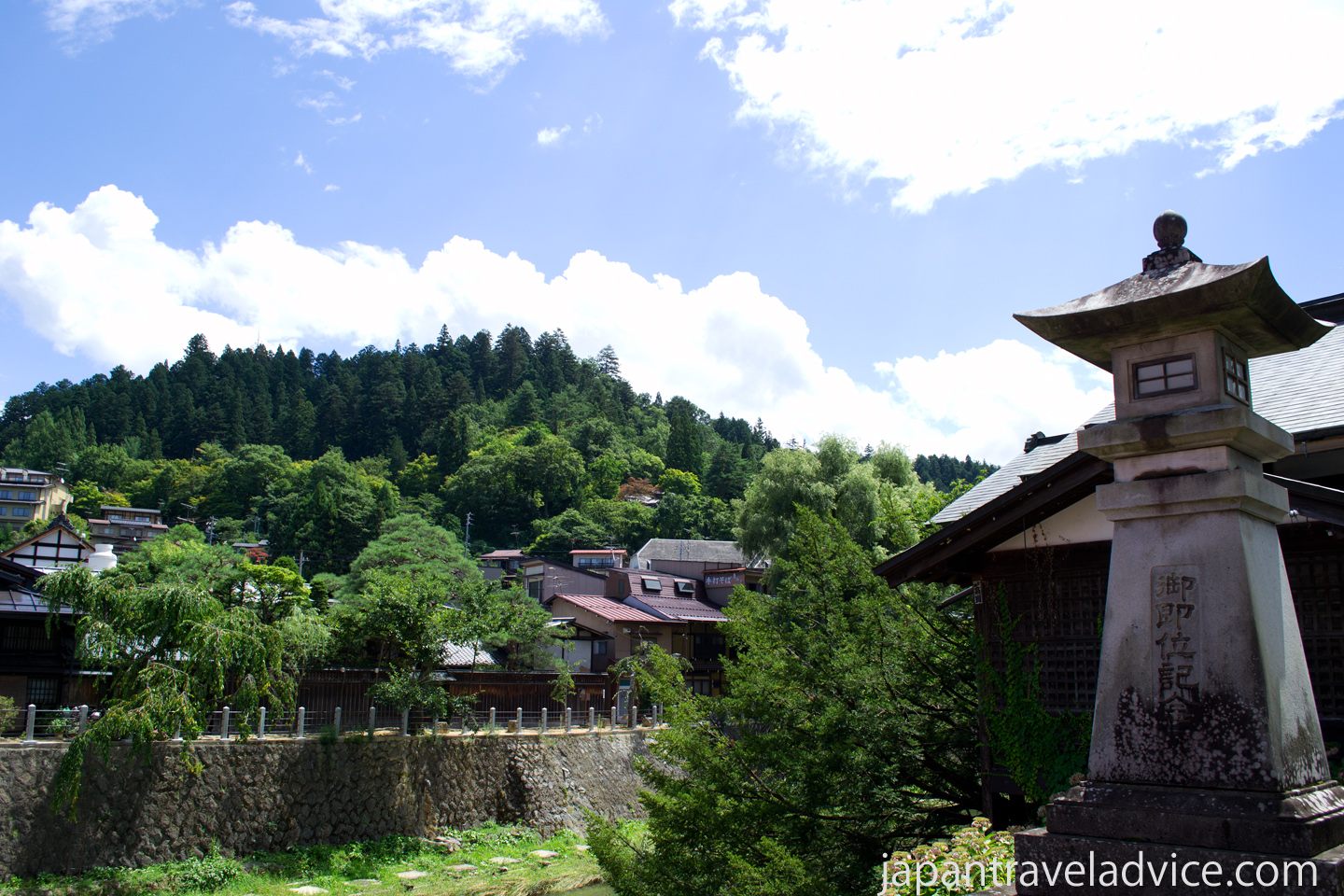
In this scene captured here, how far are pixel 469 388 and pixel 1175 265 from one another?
113748 mm

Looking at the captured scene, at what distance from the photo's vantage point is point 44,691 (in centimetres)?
2231

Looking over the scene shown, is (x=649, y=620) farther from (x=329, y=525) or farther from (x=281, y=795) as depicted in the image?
(x=329, y=525)

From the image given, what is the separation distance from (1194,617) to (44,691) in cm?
2578

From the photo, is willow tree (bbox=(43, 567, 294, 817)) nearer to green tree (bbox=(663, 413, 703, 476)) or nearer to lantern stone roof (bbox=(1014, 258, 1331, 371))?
lantern stone roof (bbox=(1014, 258, 1331, 371))

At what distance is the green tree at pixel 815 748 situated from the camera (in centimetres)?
995

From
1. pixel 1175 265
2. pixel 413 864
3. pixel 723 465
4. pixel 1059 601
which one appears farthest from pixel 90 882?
pixel 723 465

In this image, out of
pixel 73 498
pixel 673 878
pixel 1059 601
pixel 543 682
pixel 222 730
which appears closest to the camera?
pixel 1059 601

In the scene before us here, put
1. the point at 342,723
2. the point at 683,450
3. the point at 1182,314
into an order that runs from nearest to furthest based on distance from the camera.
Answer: the point at 1182,314 → the point at 342,723 → the point at 683,450

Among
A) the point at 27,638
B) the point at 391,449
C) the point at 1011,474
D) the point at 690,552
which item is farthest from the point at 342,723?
the point at 391,449

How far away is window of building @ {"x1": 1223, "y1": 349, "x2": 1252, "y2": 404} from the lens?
20.4 ft

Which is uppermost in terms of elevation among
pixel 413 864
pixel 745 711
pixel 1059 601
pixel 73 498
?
pixel 73 498

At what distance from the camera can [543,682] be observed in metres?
29.3

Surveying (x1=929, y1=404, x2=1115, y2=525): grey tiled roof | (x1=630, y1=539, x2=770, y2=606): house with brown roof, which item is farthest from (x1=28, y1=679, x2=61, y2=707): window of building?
(x1=630, y1=539, x2=770, y2=606): house with brown roof

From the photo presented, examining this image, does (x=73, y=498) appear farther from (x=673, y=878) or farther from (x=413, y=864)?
(x=673, y=878)
